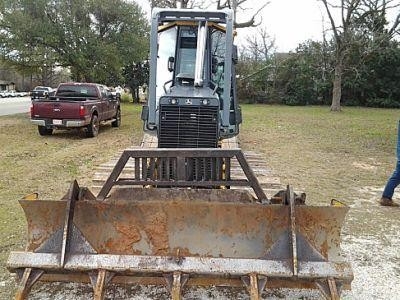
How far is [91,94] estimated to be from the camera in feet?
51.5

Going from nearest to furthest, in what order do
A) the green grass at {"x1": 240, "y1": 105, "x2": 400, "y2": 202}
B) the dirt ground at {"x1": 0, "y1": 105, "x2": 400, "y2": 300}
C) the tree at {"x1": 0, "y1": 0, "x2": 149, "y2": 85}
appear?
1. the dirt ground at {"x1": 0, "y1": 105, "x2": 400, "y2": 300}
2. the green grass at {"x1": 240, "y1": 105, "x2": 400, "y2": 202}
3. the tree at {"x1": 0, "y1": 0, "x2": 149, "y2": 85}

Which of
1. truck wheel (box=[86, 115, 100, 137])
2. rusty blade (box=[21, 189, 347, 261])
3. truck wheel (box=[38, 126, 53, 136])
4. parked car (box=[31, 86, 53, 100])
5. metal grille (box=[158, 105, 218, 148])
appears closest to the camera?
rusty blade (box=[21, 189, 347, 261])

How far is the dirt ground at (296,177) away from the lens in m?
4.04

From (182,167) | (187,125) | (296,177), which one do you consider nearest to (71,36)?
(296,177)

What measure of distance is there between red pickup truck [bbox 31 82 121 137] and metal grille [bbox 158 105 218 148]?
8778mm

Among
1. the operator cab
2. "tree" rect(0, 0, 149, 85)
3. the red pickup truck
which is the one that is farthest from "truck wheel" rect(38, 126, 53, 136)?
the operator cab

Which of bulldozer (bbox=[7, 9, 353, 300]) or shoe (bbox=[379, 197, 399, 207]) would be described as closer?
bulldozer (bbox=[7, 9, 353, 300])

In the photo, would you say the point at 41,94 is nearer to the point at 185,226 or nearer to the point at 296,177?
the point at 296,177

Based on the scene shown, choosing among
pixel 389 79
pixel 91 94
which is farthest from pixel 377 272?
pixel 389 79

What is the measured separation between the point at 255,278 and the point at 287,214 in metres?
0.72

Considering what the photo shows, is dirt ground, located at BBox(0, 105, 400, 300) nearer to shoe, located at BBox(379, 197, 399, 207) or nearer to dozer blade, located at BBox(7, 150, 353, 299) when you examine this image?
shoe, located at BBox(379, 197, 399, 207)

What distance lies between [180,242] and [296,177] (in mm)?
5211

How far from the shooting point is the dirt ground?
4.04 meters

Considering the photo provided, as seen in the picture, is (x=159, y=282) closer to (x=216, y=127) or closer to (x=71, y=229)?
(x=71, y=229)
